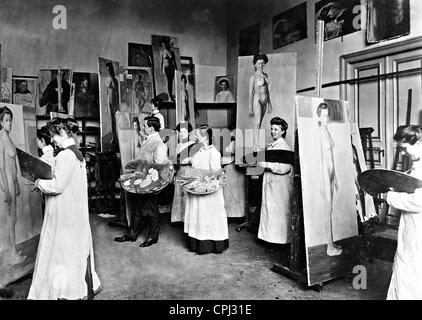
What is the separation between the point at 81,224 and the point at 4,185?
76 cm

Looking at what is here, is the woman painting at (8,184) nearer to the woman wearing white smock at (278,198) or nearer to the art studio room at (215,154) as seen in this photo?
the art studio room at (215,154)

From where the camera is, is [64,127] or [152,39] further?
[152,39]

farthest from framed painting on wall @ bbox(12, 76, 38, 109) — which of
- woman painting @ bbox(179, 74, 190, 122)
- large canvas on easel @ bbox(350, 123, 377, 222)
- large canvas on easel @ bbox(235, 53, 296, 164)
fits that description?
large canvas on easel @ bbox(350, 123, 377, 222)

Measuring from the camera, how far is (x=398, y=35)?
3.35m

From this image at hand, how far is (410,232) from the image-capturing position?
6.09 ft

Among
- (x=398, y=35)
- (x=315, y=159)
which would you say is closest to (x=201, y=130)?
(x=315, y=159)

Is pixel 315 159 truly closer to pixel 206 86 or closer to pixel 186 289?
pixel 186 289

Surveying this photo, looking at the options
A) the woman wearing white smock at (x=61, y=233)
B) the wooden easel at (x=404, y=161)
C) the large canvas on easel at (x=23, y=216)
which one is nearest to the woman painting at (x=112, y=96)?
the large canvas on easel at (x=23, y=216)

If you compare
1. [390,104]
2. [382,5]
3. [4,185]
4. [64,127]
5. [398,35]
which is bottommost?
[4,185]

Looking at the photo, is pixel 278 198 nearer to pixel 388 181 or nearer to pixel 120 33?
pixel 388 181

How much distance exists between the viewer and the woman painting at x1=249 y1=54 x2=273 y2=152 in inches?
165

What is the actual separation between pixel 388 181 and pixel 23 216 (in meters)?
2.57

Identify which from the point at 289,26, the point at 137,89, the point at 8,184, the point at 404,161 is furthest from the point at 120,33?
the point at 404,161

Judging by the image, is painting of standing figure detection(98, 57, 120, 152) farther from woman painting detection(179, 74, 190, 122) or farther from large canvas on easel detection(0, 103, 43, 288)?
large canvas on easel detection(0, 103, 43, 288)
